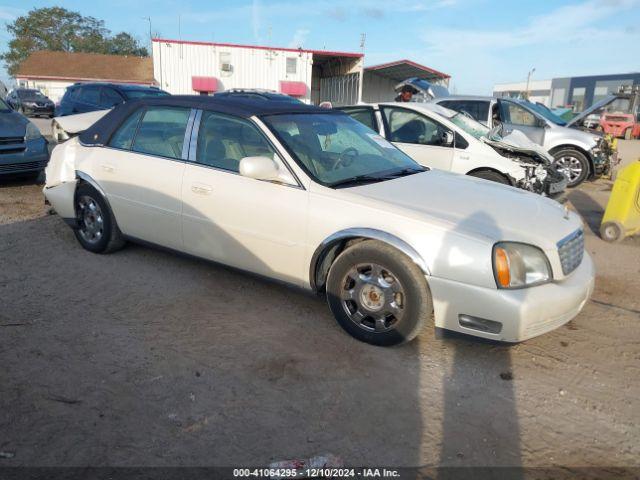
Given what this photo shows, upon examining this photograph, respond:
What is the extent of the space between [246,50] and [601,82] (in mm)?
54365

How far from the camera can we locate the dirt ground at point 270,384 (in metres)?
2.50

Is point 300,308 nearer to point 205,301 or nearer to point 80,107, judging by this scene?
point 205,301

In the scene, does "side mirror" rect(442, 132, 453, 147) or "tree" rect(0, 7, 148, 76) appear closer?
"side mirror" rect(442, 132, 453, 147)

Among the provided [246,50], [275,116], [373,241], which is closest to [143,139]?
[275,116]

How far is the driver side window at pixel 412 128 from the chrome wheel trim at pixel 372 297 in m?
4.54

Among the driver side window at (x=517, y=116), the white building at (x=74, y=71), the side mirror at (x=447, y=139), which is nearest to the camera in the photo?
the side mirror at (x=447, y=139)

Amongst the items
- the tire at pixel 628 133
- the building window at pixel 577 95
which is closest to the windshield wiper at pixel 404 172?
the tire at pixel 628 133

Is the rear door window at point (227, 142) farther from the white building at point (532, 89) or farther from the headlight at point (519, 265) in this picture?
the white building at point (532, 89)

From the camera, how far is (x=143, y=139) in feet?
14.9

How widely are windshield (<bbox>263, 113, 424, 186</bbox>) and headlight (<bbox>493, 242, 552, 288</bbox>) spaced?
1.20m

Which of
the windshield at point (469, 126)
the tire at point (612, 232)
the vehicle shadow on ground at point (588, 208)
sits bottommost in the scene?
the vehicle shadow on ground at point (588, 208)

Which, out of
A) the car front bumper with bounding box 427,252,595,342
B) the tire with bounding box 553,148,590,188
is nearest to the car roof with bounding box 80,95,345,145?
the car front bumper with bounding box 427,252,595,342

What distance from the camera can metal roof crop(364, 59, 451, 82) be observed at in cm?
3183

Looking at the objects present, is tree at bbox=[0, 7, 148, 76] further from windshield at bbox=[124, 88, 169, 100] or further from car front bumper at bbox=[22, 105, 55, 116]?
windshield at bbox=[124, 88, 169, 100]
